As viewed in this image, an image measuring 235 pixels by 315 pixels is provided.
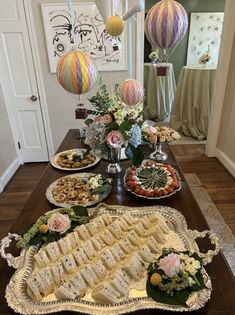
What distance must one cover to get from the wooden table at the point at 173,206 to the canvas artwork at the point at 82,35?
5.43 feet

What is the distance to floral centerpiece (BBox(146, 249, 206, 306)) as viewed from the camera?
2.23 feet

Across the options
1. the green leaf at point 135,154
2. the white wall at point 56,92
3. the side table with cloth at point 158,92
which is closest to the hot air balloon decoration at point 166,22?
the green leaf at point 135,154

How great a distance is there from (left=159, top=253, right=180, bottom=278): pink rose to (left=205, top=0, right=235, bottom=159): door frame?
2.86m

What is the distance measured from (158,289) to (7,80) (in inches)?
120

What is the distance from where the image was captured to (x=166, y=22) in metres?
0.99

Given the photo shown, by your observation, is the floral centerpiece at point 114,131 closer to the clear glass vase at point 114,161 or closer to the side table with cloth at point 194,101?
the clear glass vase at point 114,161

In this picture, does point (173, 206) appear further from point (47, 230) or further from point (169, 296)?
point (47, 230)

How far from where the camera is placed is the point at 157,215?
97 cm

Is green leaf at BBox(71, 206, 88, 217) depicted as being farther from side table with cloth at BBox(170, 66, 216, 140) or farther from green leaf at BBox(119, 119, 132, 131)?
side table with cloth at BBox(170, 66, 216, 140)

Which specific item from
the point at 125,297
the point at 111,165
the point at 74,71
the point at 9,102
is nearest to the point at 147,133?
the point at 111,165

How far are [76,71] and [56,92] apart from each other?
6.83 ft

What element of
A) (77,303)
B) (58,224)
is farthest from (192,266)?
(58,224)

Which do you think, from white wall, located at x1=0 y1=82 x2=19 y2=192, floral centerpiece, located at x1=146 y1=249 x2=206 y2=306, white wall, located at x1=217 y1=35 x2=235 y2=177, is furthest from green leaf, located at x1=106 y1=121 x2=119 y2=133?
white wall, located at x1=217 y1=35 x2=235 y2=177

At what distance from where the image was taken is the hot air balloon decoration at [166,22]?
99 centimetres
